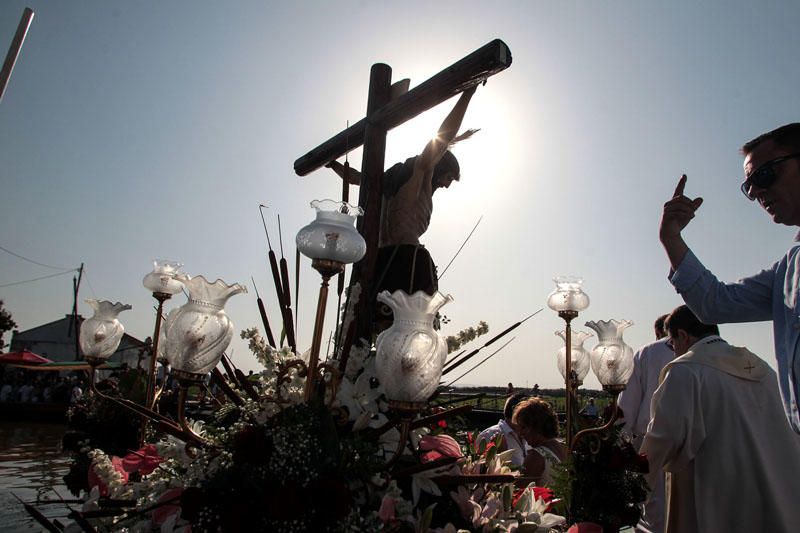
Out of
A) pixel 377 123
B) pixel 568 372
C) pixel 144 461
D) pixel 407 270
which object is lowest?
pixel 144 461

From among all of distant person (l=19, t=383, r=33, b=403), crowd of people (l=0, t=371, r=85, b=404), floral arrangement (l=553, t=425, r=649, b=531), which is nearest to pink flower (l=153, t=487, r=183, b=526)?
floral arrangement (l=553, t=425, r=649, b=531)

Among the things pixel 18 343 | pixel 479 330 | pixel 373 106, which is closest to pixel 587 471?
pixel 479 330

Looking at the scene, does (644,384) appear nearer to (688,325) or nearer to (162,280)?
(688,325)

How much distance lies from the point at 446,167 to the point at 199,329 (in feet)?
5.89

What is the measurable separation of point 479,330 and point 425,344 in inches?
21.2

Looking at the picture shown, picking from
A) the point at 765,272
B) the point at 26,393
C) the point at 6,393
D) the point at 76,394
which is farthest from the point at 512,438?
the point at 6,393

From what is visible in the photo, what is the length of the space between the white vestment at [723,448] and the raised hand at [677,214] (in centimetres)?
138

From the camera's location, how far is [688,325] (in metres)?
3.67

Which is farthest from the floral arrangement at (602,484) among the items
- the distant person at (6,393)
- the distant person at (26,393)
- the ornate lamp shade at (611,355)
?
the distant person at (6,393)

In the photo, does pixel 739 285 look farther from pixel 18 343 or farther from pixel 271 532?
pixel 18 343

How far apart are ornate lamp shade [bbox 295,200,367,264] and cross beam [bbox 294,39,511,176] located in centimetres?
122

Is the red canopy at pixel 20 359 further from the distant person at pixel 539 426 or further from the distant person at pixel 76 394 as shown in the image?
the distant person at pixel 539 426

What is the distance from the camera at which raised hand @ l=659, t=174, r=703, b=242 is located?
87.3 inches

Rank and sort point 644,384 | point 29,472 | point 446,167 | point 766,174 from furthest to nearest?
point 29,472, point 644,384, point 446,167, point 766,174
